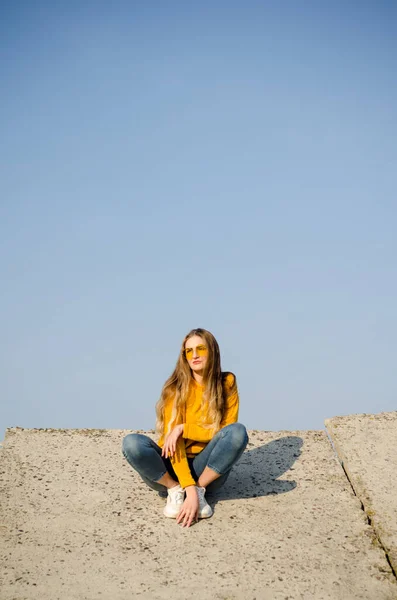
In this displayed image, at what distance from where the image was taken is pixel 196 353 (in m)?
3.99

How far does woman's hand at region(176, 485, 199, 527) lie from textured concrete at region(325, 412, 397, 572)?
1.20 meters

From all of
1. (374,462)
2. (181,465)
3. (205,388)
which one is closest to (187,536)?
(181,465)

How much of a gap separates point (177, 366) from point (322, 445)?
70.5 inches

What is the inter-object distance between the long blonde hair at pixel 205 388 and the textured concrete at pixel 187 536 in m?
0.66

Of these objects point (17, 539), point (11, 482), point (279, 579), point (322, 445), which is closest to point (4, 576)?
point (17, 539)

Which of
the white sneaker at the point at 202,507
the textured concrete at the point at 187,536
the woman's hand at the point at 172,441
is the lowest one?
the textured concrete at the point at 187,536

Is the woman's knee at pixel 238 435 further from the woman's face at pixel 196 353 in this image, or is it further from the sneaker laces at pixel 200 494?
the woman's face at pixel 196 353

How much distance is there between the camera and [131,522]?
3773 mm

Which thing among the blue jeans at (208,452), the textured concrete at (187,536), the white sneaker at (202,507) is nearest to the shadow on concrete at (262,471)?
the textured concrete at (187,536)

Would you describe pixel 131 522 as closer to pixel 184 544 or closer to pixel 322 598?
pixel 184 544

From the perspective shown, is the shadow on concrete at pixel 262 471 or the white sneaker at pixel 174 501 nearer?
the white sneaker at pixel 174 501

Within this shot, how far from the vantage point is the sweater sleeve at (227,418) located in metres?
3.74

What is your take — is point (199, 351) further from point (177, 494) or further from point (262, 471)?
point (262, 471)

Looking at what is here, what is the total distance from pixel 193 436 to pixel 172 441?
195 mm
